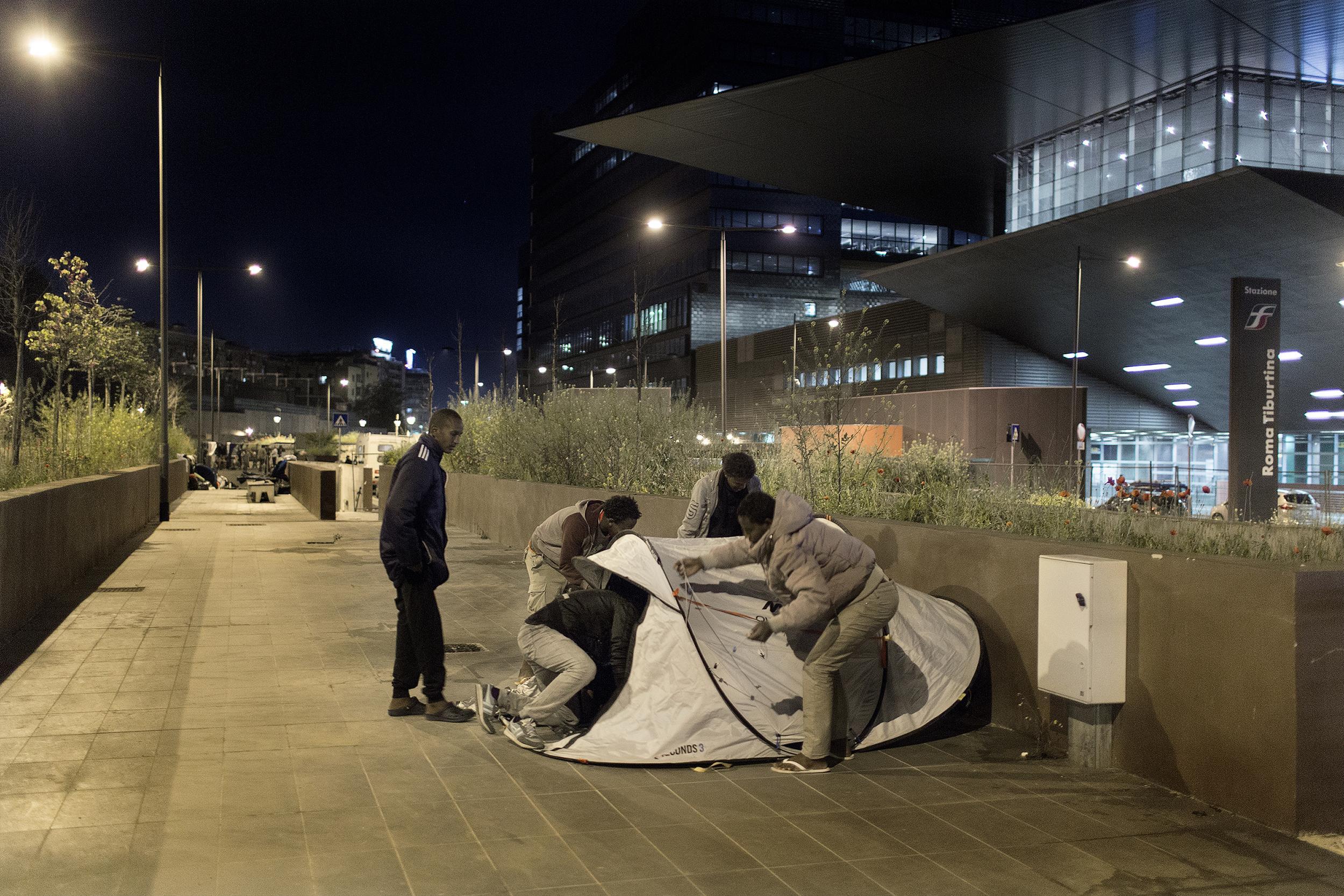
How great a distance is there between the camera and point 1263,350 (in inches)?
930

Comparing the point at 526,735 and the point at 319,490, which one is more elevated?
the point at 319,490

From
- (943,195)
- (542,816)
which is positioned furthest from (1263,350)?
(943,195)

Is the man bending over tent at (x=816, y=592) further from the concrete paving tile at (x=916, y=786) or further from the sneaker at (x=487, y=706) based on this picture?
the sneaker at (x=487, y=706)

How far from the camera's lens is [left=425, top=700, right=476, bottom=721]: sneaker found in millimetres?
7227

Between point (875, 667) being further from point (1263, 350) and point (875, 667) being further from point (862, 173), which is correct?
point (862, 173)

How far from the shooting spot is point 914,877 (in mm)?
4629

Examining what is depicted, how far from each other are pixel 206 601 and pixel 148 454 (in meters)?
21.2

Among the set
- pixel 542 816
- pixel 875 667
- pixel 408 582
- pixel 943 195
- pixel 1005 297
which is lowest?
pixel 542 816

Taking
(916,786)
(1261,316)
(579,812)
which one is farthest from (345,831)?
(1261,316)

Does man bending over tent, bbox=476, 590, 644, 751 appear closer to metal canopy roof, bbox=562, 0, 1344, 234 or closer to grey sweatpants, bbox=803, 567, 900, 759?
grey sweatpants, bbox=803, 567, 900, 759

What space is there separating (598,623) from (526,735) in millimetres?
795

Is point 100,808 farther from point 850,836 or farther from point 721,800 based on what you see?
point 850,836

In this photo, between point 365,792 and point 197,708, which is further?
point 197,708

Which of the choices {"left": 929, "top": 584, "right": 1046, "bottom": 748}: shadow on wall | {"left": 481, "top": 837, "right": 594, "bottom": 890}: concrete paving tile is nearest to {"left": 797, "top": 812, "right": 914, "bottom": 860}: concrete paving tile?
{"left": 481, "top": 837, "right": 594, "bottom": 890}: concrete paving tile
